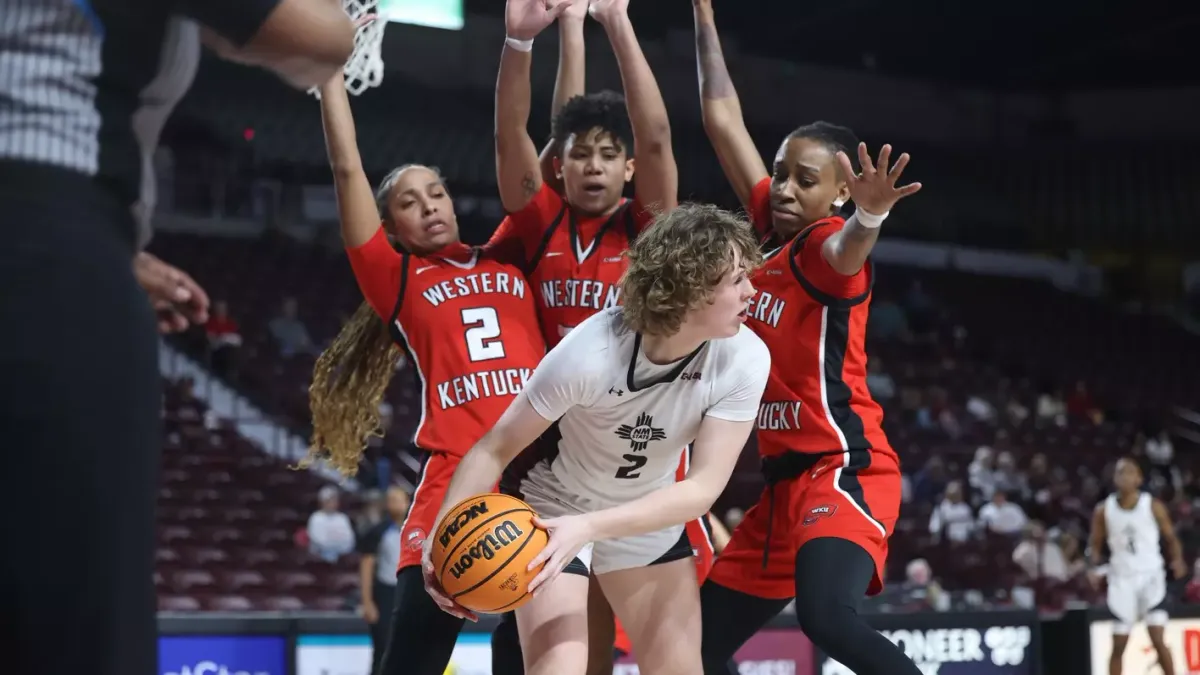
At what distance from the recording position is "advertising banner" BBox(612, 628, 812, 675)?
23.0ft

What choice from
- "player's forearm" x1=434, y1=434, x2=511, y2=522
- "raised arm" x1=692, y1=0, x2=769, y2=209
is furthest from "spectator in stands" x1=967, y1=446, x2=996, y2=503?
"player's forearm" x1=434, y1=434, x2=511, y2=522

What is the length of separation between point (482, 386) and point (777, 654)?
3651mm

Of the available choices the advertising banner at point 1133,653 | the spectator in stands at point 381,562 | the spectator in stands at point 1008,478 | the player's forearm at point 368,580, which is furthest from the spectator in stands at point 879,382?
the player's forearm at point 368,580

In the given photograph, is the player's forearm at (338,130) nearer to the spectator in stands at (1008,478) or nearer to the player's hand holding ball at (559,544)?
the player's hand holding ball at (559,544)

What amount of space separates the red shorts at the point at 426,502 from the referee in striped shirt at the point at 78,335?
231 cm

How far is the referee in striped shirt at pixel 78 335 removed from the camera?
1.44 metres

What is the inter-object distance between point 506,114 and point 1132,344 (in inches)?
796

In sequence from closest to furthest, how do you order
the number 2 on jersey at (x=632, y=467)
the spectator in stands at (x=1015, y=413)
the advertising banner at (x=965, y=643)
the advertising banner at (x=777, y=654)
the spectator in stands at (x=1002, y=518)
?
the number 2 on jersey at (x=632, y=467) < the advertising banner at (x=777, y=654) < the advertising banner at (x=965, y=643) < the spectator in stands at (x=1002, y=518) < the spectator in stands at (x=1015, y=413)

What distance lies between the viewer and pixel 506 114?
4102 mm

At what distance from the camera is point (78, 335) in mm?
1475

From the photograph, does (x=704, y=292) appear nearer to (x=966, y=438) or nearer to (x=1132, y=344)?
(x=966, y=438)

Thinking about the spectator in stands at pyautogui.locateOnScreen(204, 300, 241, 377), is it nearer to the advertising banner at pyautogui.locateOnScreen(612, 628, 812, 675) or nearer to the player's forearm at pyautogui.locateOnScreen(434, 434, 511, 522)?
the advertising banner at pyautogui.locateOnScreen(612, 628, 812, 675)

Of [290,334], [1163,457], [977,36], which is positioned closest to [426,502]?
[290,334]

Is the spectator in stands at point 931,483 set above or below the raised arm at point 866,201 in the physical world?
below
